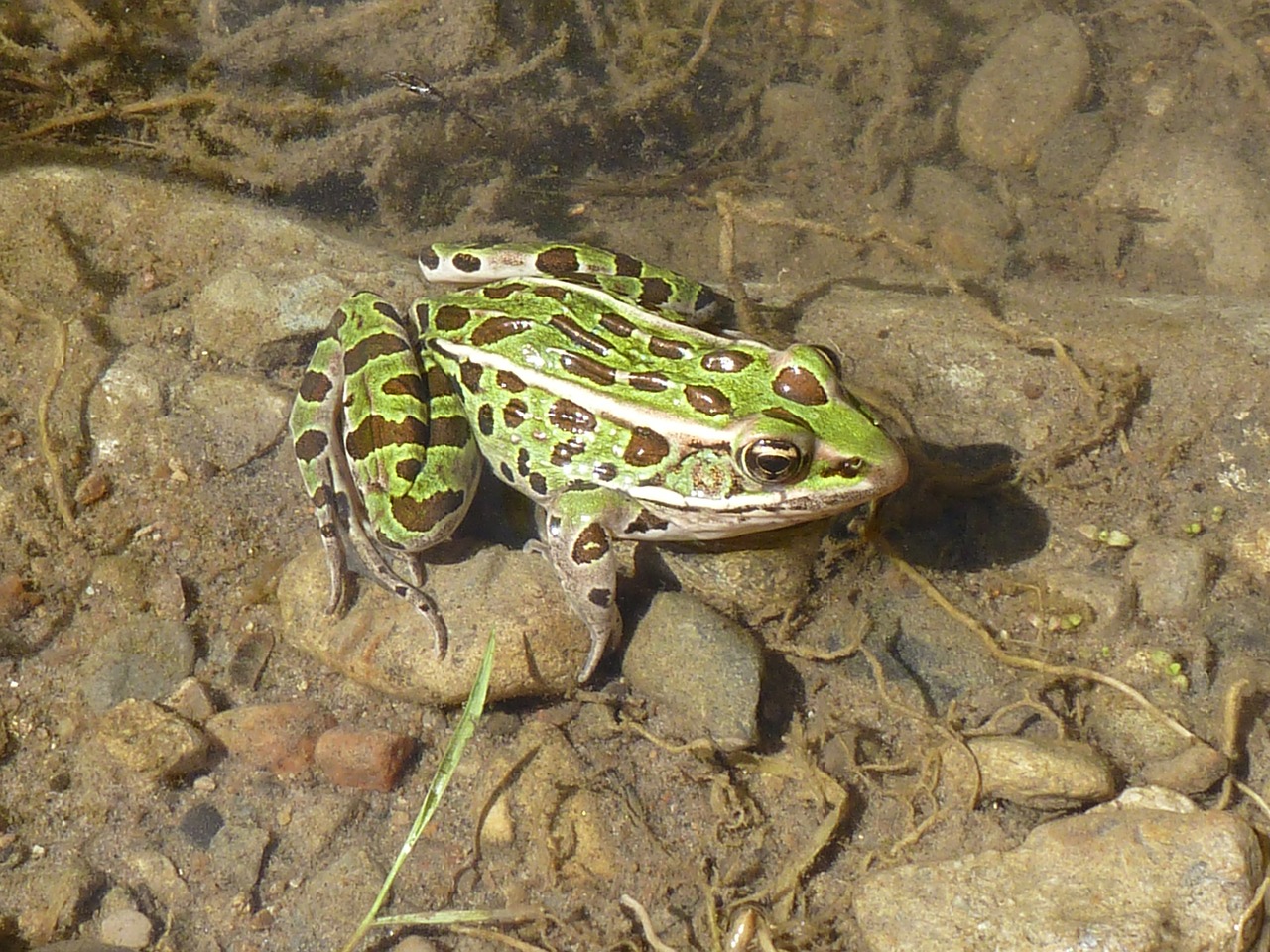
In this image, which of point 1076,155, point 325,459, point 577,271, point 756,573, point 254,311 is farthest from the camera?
point 1076,155

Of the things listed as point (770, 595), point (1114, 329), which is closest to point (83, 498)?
point (770, 595)

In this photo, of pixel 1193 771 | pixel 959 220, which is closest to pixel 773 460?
pixel 1193 771

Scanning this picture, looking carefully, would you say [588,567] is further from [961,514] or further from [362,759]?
[961,514]

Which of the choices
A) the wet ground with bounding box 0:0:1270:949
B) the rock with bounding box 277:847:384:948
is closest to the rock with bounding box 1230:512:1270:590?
the wet ground with bounding box 0:0:1270:949

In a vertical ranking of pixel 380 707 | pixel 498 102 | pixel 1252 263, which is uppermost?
pixel 1252 263

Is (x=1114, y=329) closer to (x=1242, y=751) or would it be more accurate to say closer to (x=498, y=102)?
(x=1242, y=751)

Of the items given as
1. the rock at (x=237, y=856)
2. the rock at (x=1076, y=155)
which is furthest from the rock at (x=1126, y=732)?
the rock at (x=1076, y=155)

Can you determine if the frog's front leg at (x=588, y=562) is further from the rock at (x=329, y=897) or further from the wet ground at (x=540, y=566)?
the rock at (x=329, y=897)
